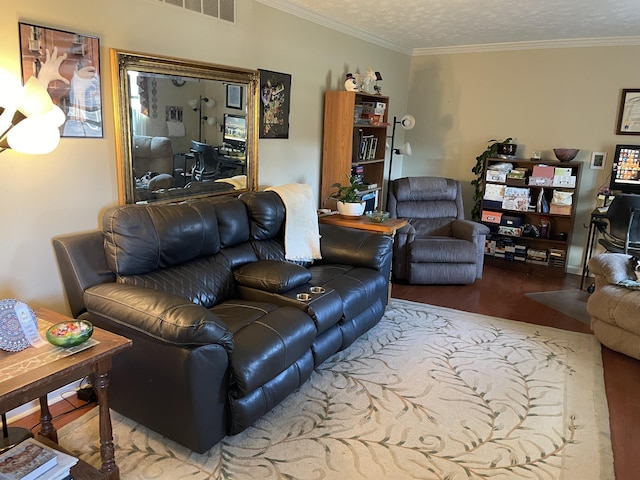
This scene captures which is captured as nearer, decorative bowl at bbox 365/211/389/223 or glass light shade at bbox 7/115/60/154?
glass light shade at bbox 7/115/60/154

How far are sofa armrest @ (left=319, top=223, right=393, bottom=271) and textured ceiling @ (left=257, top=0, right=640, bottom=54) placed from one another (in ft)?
5.81

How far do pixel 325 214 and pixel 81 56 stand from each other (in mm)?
2274

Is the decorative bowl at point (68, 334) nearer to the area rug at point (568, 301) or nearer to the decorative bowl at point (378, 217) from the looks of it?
the decorative bowl at point (378, 217)

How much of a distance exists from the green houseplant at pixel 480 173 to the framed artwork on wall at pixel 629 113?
3.50 feet

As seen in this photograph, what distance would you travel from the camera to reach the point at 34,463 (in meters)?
1.77

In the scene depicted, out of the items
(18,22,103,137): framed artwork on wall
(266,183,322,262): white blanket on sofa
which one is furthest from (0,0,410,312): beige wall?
(266,183,322,262): white blanket on sofa

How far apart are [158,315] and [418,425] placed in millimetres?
1387

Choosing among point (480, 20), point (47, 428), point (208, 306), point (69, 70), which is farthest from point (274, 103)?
point (47, 428)

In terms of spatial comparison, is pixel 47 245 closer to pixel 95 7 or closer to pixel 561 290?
pixel 95 7

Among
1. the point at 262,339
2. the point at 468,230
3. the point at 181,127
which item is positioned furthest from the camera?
the point at 468,230

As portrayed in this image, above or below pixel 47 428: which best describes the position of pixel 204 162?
above

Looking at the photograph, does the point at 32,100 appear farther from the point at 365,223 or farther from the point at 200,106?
the point at 365,223

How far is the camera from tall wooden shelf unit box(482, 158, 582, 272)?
511cm

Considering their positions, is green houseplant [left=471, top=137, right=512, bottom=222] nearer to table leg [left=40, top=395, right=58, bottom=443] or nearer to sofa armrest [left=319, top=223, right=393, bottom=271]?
sofa armrest [left=319, top=223, right=393, bottom=271]
